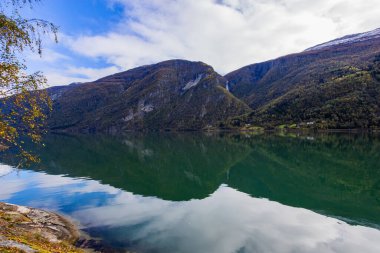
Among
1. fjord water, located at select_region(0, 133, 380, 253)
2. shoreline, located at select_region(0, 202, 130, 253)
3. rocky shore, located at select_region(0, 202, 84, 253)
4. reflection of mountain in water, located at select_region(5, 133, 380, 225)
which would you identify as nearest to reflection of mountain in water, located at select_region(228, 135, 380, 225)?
reflection of mountain in water, located at select_region(5, 133, 380, 225)

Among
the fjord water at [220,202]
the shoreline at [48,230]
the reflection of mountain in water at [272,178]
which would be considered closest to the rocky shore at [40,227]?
the shoreline at [48,230]

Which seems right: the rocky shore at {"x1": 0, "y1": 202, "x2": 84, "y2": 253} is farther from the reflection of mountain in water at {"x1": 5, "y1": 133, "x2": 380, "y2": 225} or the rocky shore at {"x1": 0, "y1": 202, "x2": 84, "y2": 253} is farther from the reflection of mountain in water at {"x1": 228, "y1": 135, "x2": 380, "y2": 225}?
the reflection of mountain in water at {"x1": 228, "y1": 135, "x2": 380, "y2": 225}

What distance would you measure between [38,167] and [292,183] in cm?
7154

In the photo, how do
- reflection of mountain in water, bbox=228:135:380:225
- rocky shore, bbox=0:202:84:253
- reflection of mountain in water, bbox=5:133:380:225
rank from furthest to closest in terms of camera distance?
reflection of mountain in water, bbox=5:133:380:225 < reflection of mountain in water, bbox=228:135:380:225 < rocky shore, bbox=0:202:84:253

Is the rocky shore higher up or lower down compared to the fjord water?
higher up

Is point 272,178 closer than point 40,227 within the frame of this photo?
No

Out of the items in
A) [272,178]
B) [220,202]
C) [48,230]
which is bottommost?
[272,178]

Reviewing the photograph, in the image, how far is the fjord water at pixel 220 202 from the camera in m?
26.1

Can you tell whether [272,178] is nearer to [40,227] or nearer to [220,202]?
[220,202]

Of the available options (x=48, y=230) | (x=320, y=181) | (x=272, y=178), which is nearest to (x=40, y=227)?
(x=48, y=230)

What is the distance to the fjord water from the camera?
26125 millimetres

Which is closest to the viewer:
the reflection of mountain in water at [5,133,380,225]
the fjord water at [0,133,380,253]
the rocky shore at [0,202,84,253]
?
the rocky shore at [0,202,84,253]

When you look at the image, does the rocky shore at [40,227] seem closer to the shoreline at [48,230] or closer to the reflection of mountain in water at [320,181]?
the shoreline at [48,230]

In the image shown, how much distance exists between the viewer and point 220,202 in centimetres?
4100
